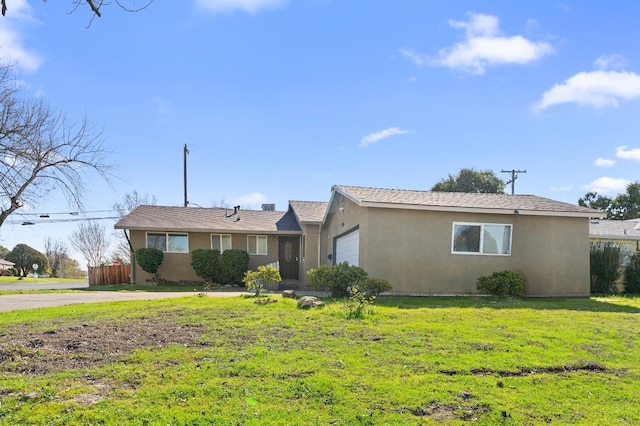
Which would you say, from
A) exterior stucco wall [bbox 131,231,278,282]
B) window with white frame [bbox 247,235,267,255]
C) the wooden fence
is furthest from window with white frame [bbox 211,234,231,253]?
the wooden fence

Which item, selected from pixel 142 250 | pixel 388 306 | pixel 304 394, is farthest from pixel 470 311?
pixel 142 250

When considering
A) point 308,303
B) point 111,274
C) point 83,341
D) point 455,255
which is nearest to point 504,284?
point 455,255

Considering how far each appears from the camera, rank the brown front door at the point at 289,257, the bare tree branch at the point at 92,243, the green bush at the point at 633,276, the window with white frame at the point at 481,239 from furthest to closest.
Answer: the bare tree branch at the point at 92,243
the brown front door at the point at 289,257
the green bush at the point at 633,276
the window with white frame at the point at 481,239

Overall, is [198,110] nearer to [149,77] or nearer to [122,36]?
[149,77]

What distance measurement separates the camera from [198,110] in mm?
15281

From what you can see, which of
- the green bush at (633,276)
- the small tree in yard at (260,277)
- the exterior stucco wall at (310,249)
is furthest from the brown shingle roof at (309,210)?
the green bush at (633,276)

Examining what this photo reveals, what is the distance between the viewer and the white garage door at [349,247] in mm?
15203

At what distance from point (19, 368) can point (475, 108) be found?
1360 centimetres

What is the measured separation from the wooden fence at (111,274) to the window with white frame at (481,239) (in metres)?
16.5

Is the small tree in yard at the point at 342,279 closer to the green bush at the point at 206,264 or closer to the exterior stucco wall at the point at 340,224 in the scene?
the exterior stucco wall at the point at 340,224

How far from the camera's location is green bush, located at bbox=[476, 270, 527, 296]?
1341 centimetres

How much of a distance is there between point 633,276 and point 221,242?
17.7 m

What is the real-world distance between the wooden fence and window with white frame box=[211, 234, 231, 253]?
4.67m

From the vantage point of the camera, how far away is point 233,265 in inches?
810
